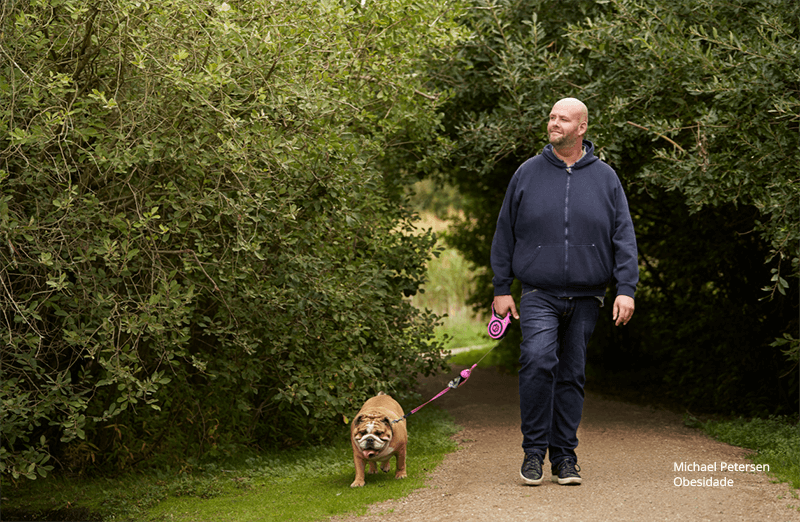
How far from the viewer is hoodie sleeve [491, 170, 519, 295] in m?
5.11

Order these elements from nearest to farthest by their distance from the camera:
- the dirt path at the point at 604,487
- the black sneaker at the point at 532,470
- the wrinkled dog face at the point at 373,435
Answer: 1. the dirt path at the point at 604,487
2. the black sneaker at the point at 532,470
3. the wrinkled dog face at the point at 373,435

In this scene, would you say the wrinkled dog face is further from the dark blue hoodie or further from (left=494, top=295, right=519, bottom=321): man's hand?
the dark blue hoodie

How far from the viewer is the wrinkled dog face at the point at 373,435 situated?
5.25 metres

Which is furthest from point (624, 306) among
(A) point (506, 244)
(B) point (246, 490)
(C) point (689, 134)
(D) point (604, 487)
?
(B) point (246, 490)

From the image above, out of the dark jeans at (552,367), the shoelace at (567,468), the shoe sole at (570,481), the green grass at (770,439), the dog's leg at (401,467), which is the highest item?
the dark jeans at (552,367)

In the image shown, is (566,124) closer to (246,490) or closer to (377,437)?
(377,437)

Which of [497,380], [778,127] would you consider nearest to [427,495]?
[778,127]

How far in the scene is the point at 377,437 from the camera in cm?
525

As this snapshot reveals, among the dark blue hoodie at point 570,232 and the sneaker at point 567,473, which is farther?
the sneaker at point 567,473

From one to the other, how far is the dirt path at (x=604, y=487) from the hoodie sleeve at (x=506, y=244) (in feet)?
4.42

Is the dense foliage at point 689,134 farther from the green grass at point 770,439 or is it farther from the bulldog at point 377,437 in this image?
the bulldog at point 377,437

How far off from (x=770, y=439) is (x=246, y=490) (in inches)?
178

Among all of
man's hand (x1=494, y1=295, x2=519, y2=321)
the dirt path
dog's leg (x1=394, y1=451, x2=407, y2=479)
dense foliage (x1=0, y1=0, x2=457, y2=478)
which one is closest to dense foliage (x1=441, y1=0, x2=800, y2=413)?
dense foliage (x1=0, y1=0, x2=457, y2=478)

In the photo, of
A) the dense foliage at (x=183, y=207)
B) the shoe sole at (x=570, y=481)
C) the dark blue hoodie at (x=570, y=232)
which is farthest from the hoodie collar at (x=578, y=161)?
the shoe sole at (x=570, y=481)
